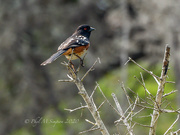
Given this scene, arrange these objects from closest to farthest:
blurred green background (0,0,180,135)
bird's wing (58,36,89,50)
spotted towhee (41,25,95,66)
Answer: spotted towhee (41,25,95,66)
bird's wing (58,36,89,50)
blurred green background (0,0,180,135)

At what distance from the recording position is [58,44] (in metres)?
14.1

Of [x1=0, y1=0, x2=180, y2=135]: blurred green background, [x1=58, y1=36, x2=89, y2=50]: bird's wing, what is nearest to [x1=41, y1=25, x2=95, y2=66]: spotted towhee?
[x1=58, y1=36, x2=89, y2=50]: bird's wing

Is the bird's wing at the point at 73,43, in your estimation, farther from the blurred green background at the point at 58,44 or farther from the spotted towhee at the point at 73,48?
the blurred green background at the point at 58,44

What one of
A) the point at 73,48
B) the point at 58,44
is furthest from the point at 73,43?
the point at 58,44

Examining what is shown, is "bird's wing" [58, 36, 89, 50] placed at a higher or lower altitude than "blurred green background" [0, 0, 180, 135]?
higher

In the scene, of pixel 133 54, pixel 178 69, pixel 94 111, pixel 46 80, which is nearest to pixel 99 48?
pixel 133 54

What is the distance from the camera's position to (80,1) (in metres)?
15.7

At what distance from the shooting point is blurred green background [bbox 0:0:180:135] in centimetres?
1327

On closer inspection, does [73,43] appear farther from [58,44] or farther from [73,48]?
[58,44]

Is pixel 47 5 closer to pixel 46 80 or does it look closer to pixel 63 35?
pixel 63 35

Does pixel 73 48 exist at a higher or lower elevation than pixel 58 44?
higher

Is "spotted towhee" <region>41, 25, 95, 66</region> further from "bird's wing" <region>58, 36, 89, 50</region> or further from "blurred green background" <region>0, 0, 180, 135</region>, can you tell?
"blurred green background" <region>0, 0, 180, 135</region>

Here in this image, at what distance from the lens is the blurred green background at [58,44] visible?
1327 cm

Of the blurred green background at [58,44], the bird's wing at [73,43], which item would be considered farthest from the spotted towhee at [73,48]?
the blurred green background at [58,44]
